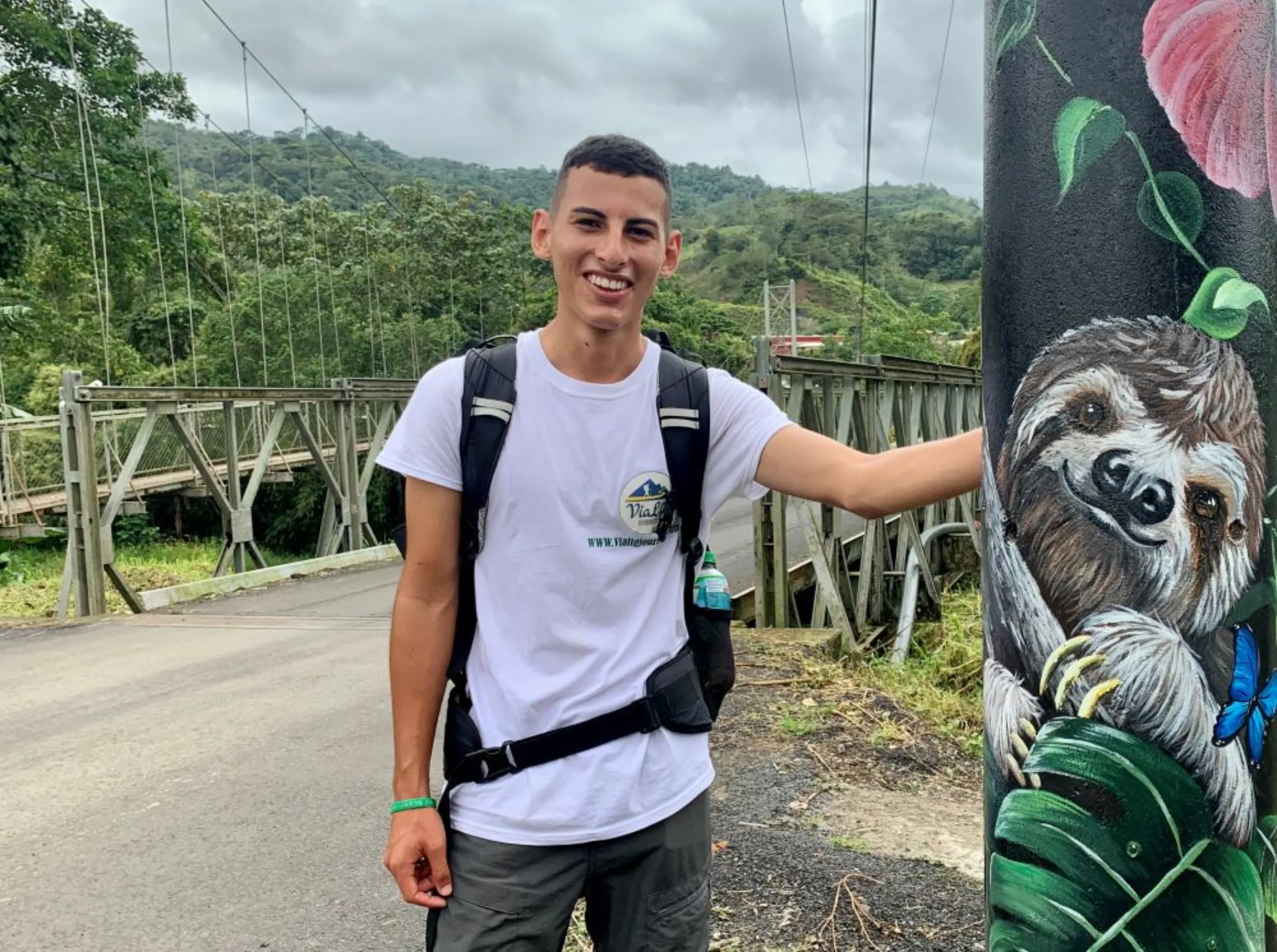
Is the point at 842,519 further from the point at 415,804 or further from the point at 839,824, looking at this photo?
the point at 415,804

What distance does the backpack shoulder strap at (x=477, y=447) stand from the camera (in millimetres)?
1633

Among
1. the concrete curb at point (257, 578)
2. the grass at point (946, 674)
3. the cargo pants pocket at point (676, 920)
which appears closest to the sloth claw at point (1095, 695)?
the cargo pants pocket at point (676, 920)

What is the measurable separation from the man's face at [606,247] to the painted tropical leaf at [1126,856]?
0.92 meters

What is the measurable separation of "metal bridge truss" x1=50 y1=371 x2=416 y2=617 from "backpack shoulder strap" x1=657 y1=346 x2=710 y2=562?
8151 millimetres

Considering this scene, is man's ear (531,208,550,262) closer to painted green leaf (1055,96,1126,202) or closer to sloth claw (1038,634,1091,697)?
painted green leaf (1055,96,1126,202)

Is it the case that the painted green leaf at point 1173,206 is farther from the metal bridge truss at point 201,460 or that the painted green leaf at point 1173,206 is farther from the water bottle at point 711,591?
the metal bridge truss at point 201,460

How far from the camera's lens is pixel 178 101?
801 inches

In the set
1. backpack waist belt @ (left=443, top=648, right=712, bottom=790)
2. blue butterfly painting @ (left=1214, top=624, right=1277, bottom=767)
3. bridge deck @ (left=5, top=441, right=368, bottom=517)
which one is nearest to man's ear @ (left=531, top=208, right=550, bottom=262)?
backpack waist belt @ (left=443, top=648, right=712, bottom=790)

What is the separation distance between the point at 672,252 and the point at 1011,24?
2.56 ft

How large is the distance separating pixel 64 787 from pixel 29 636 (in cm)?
411

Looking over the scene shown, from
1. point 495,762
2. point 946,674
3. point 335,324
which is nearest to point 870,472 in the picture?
point 495,762

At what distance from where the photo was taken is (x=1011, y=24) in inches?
46.6

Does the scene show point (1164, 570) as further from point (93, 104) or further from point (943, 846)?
point (93, 104)

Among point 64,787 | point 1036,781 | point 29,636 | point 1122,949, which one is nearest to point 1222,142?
point 1036,781
